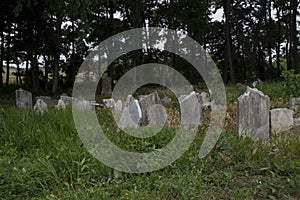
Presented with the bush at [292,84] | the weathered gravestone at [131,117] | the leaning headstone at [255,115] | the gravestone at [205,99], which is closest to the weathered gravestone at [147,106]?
the weathered gravestone at [131,117]

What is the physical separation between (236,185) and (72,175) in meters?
1.43

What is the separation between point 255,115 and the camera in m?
3.82

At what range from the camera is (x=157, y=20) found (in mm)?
22266

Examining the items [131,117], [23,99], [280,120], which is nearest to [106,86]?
[23,99]

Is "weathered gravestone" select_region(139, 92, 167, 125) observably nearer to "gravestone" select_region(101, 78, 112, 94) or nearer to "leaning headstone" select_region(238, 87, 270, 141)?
"leaning headstone" select_region(238, 87, 270, 141)

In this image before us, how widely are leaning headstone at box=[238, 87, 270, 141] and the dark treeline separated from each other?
7.07 meters

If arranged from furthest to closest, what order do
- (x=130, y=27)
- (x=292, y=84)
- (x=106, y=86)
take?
(x=130, y=27) → (x=106, y=86) → (x=292, y=84)

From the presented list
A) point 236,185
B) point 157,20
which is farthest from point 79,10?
point 157,20

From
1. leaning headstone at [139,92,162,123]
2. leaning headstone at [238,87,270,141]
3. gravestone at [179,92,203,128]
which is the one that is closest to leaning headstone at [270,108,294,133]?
leaning headstone at [238,87,270,141]

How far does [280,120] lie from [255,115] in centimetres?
49

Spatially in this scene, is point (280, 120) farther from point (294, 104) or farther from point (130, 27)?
point (130, 27)

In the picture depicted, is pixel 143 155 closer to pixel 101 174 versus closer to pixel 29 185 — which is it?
pixel 101 174

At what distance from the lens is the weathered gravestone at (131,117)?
3.91 meters

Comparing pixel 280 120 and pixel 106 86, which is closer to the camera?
pixel 280 120
